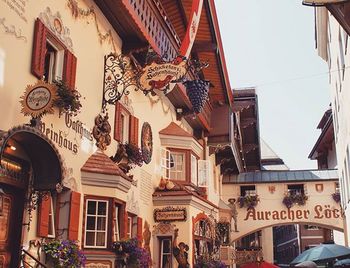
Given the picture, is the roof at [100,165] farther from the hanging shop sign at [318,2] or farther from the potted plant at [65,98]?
the hanging shop sign at [318,2]

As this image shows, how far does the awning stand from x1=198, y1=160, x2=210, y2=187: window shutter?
1011cm

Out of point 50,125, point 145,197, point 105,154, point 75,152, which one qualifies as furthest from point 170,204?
point 50,125

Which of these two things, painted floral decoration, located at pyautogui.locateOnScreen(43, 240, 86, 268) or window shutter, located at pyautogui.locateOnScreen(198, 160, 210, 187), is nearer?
painted floral decoration, located at pyautogui.locateOnScreen(43, 240, 86, 268)

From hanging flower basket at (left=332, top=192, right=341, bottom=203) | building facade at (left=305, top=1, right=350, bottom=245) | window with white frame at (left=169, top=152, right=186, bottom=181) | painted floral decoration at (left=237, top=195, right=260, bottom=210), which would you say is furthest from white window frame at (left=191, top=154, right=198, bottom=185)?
hanging flower basket at (left=332, top=192, right=341, bottom=203)

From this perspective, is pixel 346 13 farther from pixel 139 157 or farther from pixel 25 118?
pixel 25 118

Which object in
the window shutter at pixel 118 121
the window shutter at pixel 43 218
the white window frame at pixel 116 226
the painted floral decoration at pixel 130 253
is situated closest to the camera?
the window shutter at pixel 43 218

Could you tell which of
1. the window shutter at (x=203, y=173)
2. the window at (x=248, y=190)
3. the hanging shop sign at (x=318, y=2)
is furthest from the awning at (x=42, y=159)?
the window at (x=248, y=190)

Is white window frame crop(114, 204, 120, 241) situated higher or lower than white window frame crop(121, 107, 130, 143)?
lower

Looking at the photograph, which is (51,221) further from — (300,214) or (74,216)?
(300,214)

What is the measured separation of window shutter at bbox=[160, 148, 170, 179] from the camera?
51.8 ft

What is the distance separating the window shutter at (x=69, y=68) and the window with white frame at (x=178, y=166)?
7.38 metres

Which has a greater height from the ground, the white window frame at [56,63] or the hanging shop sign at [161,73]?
the hanging shop sign at [161,73]

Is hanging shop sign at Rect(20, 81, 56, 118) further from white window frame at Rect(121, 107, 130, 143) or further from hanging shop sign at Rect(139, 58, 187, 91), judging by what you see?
white window frame at Rect(121, 107, 130, 143)

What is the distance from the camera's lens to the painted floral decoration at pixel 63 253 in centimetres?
838
